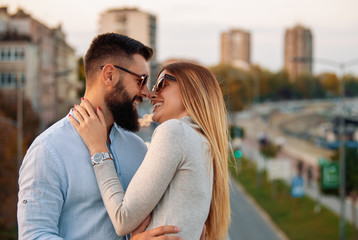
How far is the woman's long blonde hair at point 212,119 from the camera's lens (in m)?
2.63

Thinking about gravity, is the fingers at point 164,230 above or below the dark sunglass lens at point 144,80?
below

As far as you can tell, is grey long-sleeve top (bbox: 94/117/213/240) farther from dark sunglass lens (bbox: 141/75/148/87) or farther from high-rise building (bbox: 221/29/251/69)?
high-rise building (bbox: 221/29/251/69)

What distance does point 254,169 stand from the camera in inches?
1772

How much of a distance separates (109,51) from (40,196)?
3.35 feet

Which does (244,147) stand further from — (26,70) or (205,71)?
(205,71)

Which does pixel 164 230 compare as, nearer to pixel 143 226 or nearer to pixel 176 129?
pixel 143 226

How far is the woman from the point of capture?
2410 millimetres

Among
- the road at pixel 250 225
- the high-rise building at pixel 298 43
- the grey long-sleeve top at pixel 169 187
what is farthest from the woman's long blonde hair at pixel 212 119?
the high-rise building at pixel 298 43

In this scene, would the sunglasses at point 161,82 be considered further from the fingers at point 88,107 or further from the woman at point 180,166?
the fingers at point 88,107

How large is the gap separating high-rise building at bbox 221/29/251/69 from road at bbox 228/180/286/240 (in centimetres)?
13778

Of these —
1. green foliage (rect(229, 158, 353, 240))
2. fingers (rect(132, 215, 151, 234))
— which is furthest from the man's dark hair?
green foliage (rect(229, 158, 353, 240))

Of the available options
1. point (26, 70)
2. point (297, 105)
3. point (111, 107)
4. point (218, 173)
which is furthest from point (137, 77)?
point (297, 105)

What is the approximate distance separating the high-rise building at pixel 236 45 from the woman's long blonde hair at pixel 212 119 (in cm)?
16185

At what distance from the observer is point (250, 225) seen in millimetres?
24000
